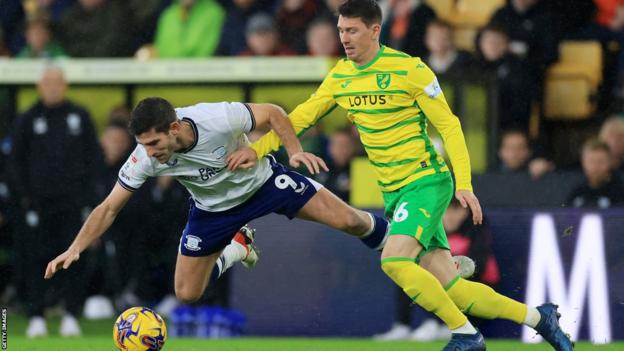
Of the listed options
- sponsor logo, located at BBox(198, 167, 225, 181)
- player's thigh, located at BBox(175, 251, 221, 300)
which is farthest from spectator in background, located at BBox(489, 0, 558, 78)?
sponsor logo, located at BBox(198, 167, 225, 181)

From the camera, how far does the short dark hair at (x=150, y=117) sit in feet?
26.2

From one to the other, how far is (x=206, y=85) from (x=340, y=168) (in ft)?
5.14

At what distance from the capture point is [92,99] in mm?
13211

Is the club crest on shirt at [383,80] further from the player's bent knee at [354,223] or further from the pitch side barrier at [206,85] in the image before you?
the pitch side barrier at [206,85]

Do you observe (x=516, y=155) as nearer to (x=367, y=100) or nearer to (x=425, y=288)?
(x=367, y=100)

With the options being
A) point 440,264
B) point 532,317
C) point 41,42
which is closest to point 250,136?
point 41,42

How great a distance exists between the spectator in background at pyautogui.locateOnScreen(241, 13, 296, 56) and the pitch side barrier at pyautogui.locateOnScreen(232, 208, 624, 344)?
6.73ft

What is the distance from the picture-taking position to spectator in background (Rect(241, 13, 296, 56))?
13000mm

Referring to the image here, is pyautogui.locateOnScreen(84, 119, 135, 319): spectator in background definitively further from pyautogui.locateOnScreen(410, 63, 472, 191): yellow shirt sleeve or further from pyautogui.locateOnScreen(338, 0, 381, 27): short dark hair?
pyautogui.locateOnScreen(410, 63, 472, 191): yellow shirt sleeve

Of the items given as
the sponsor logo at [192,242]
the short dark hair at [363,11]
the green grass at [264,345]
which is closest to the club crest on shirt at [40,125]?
the green grass at [264,345]

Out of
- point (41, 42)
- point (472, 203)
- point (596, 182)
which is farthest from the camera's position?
point (41, 42)

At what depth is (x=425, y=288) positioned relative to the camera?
317 inches

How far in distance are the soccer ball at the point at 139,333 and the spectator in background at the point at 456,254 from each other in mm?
3117

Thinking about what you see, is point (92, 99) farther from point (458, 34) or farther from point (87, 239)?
point (87, 239)
